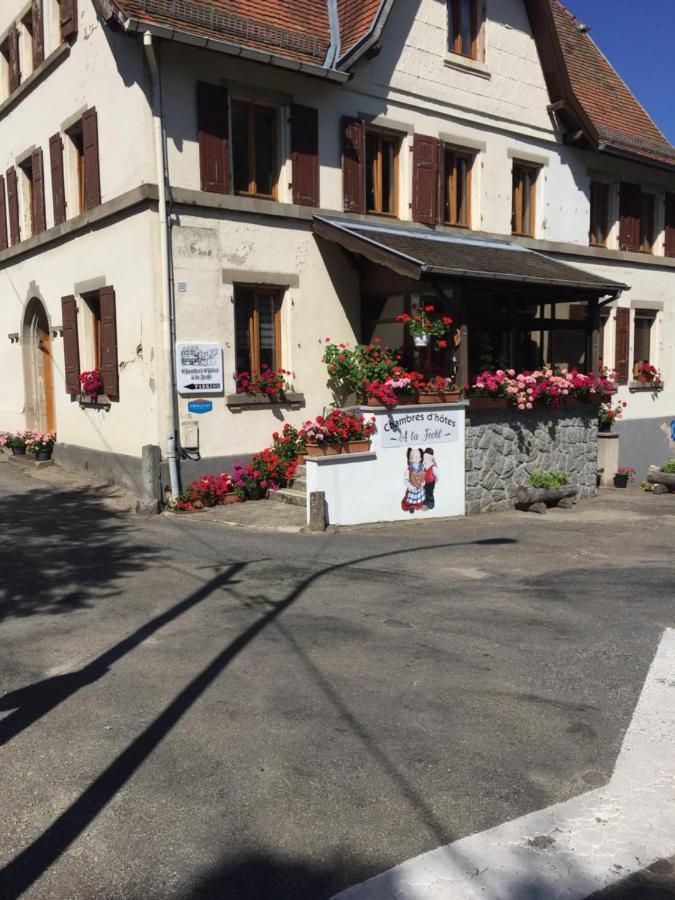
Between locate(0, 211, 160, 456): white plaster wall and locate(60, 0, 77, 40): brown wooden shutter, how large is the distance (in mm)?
3302

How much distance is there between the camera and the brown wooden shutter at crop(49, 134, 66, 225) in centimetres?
1393

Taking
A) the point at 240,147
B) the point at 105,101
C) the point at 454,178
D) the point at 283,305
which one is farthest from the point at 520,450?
the point at 105,101

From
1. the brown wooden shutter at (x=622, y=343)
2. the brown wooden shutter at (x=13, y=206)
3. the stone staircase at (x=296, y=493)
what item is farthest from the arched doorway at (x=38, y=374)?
the brown wooden shutter at (x=622, y=343)

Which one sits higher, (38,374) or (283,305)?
(283,305)

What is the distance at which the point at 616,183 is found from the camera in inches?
713

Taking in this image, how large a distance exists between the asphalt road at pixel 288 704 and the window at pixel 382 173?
24.7 ft

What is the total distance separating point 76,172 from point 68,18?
2.38 meters

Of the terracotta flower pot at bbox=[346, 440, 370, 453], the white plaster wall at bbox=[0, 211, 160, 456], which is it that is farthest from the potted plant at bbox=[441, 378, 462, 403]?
the white plaster wall at bbox=[0, 211, 160, 456]

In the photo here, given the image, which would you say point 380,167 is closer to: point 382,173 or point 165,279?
point 382,173

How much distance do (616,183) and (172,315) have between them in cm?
1177

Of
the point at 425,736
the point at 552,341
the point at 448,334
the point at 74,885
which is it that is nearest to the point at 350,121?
the point at 448,334

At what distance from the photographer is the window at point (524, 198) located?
16.3 meters

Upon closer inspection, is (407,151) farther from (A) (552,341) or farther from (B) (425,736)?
(B) (425,736)

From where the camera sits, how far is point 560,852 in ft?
10.6
